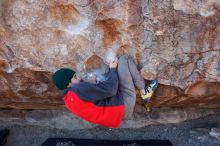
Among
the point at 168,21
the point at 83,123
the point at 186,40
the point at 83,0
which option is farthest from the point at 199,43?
the point at 83,123

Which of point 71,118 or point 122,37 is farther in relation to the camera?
point 71,118

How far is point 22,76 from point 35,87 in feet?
0.51

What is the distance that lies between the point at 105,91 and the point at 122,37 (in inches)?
15.9

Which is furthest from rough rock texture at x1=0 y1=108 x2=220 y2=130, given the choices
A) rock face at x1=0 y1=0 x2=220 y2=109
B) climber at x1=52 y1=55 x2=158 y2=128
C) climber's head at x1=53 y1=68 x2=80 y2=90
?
climber's head at x1=53 y1=68 x2=80 y2=90

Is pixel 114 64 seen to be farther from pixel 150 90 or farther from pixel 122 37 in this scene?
pixel 150 90

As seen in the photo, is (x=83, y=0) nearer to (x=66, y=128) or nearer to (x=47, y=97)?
(x=47, y=97)

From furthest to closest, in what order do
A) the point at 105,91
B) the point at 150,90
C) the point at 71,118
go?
the point at 71,118 → the point at 150,90 → the point at 105,91

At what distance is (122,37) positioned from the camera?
2.61 meters

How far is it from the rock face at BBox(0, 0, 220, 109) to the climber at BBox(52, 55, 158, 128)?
9 cm

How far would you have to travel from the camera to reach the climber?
102 inches

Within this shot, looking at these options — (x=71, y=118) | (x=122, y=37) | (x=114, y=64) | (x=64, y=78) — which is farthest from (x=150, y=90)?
(x=71, y=118)

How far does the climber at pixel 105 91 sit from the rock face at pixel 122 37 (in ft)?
0.30

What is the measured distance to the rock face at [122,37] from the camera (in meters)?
2.53

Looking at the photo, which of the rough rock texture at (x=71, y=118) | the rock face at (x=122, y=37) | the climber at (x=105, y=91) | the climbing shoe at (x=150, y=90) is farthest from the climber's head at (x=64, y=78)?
the rough rock texture at (x=71, y=118)
